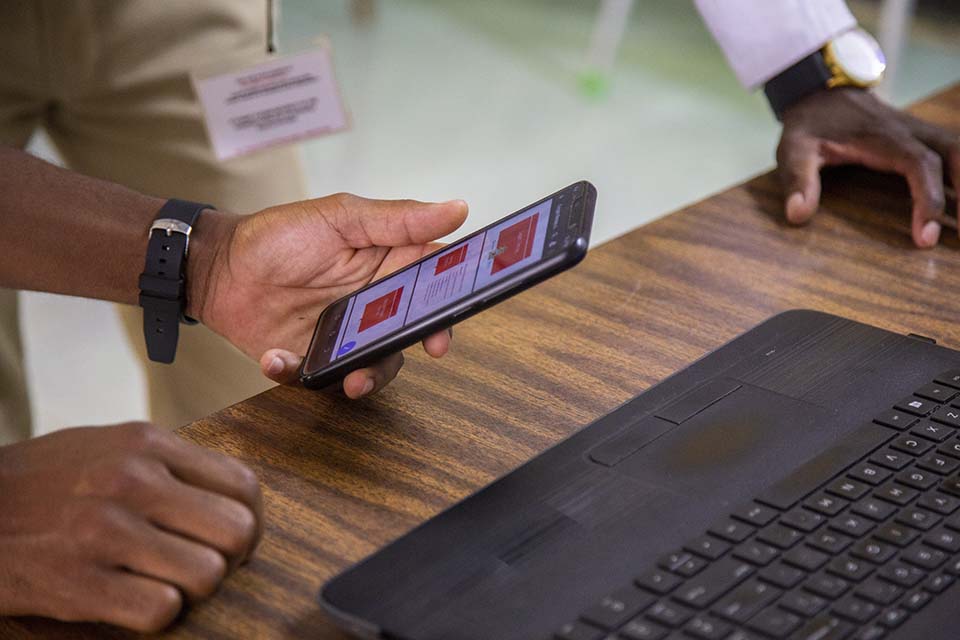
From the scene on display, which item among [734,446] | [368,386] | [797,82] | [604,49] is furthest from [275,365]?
[604,49]

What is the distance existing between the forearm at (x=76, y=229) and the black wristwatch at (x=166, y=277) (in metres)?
0.01

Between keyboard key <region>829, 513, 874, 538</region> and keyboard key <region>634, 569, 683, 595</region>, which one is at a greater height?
keyboard key <region>634, 569, 683, 595</region>

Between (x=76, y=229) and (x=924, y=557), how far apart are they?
584mm

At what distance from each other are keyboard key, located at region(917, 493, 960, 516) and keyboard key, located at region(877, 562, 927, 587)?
0.16 feet

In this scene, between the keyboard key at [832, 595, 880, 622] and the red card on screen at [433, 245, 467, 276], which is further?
the red card on screen at [433, 245, 467, 276]

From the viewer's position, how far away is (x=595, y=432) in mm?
640

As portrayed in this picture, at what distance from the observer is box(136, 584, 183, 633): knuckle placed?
0.51 metres

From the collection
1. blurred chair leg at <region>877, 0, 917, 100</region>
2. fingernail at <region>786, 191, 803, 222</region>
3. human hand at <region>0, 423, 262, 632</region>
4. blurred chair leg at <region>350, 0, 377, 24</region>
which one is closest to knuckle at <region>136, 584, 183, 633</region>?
human hand at <region>0, 423, 262, 632</region>

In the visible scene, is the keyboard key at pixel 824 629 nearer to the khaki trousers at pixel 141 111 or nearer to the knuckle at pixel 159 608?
the knuckle at pixel 159 608

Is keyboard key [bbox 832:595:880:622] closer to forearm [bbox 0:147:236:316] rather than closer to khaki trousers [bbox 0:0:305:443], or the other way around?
forearm [bbox 0:147:236:316]

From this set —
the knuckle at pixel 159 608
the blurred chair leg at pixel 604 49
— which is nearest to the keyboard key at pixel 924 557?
the knuckle at pixel 159 608

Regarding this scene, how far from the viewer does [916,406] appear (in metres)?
0.65

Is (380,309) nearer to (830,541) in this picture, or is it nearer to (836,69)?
(830,541)

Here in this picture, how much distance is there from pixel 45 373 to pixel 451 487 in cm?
170
